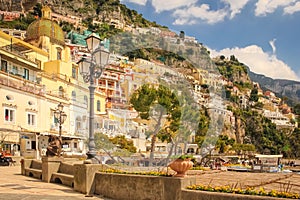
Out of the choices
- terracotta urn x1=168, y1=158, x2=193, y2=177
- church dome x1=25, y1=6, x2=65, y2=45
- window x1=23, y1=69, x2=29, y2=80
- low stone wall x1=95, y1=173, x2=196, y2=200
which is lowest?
low stone wall x1=95, y1=173, x2=196, y2=200

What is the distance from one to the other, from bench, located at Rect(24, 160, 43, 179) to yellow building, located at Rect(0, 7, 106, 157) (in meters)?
8.72

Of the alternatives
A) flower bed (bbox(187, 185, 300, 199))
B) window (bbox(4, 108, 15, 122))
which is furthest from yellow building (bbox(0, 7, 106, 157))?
flower bed (bbox(187, 185, 300, 199))

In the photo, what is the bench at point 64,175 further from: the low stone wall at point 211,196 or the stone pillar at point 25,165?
the low stone wall at point 211,196

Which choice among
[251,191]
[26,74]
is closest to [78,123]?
[26,74]

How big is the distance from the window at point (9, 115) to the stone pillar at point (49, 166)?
17.5 metres

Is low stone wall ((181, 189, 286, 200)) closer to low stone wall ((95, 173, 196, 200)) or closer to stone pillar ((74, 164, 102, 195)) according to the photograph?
low stone wall ((95, 173, 196, 200))

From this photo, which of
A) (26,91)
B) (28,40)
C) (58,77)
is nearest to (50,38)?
(28,40)

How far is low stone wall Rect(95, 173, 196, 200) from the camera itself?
259 inches

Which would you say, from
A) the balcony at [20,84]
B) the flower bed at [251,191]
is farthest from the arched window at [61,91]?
the flower bed at [251,191]

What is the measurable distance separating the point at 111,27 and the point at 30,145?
96185 millimetres

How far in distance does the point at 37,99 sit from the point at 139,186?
2520 cm

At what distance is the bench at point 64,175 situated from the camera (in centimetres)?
1025

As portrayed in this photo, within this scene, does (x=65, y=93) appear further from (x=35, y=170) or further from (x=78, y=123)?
(x=35, y=170)

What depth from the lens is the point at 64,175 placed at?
34.7 feet
